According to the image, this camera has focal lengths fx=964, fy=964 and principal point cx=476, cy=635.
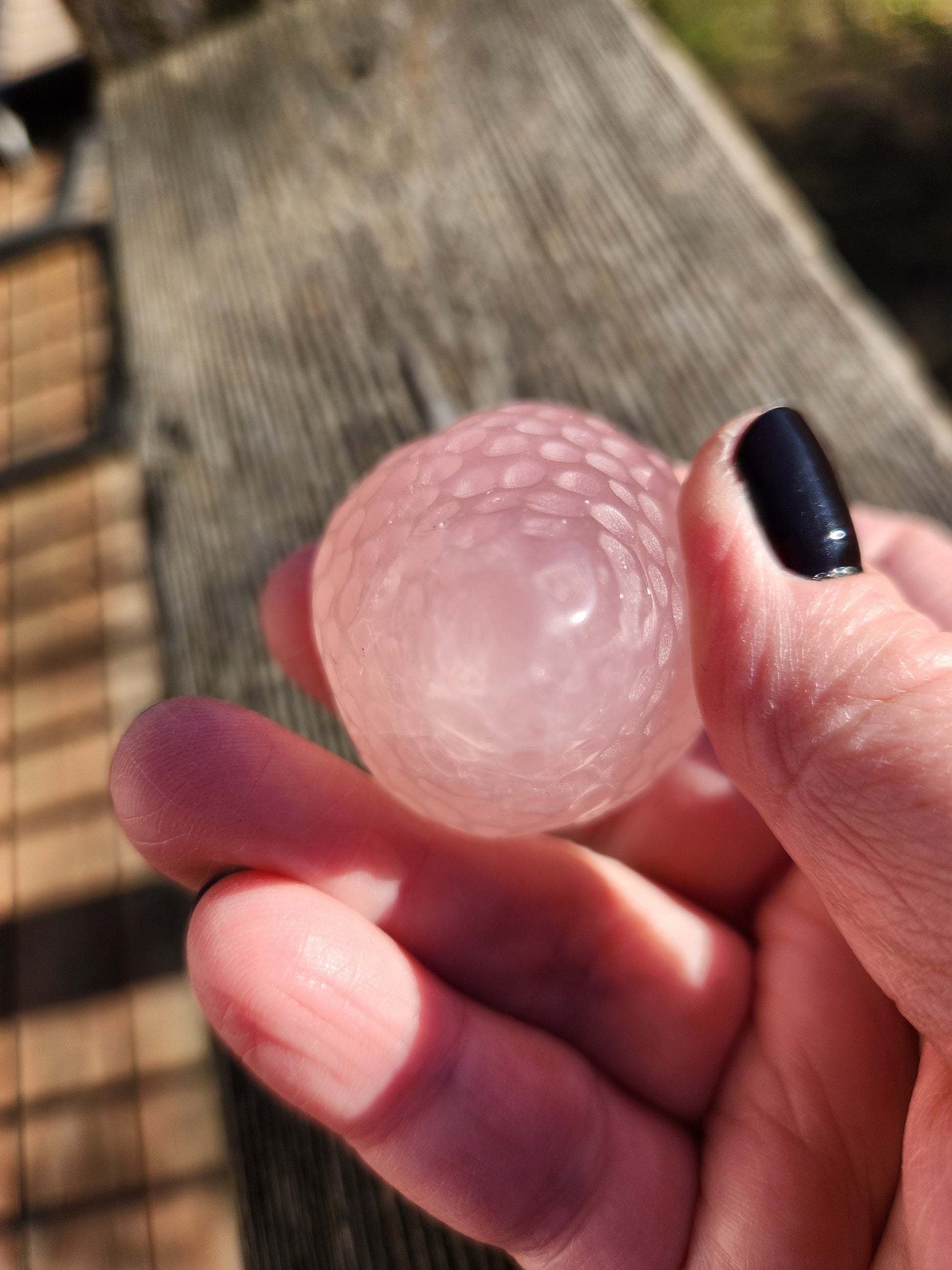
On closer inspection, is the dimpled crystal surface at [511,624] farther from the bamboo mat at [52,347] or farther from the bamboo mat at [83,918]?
the bamboo mat at [52,347]

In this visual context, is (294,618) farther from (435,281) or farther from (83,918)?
(83,918)

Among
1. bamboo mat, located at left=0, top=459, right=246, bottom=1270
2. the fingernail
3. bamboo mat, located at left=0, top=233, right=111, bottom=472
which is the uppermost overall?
the fingernail

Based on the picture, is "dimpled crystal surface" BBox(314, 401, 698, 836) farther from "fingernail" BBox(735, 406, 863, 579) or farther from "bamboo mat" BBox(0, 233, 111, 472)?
"bamboo mat" BBox(0, 233, 111, 472)

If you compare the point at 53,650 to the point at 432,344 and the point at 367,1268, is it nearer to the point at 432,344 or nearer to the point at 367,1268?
the point at 432,344

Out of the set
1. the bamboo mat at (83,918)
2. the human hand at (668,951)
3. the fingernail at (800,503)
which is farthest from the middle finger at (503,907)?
the bamboo mat at (83,918)

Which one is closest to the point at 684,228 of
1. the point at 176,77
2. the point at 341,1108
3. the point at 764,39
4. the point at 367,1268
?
the point at 176,77

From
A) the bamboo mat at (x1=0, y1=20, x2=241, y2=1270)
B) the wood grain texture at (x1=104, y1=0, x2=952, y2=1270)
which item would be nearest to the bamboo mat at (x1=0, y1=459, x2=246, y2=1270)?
the bamboo mat at (x1=0, y1=20, x2=241, y2=1270)

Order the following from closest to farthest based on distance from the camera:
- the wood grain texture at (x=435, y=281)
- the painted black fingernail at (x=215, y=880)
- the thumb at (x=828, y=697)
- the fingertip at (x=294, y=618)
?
1. the thumb at (x=828, y=697)
2. the painted black fingernail at (x=215, y=880)
3. the fingertip at (x=294, y=618)
4. the wood grain texture at (x=435, y=281)
